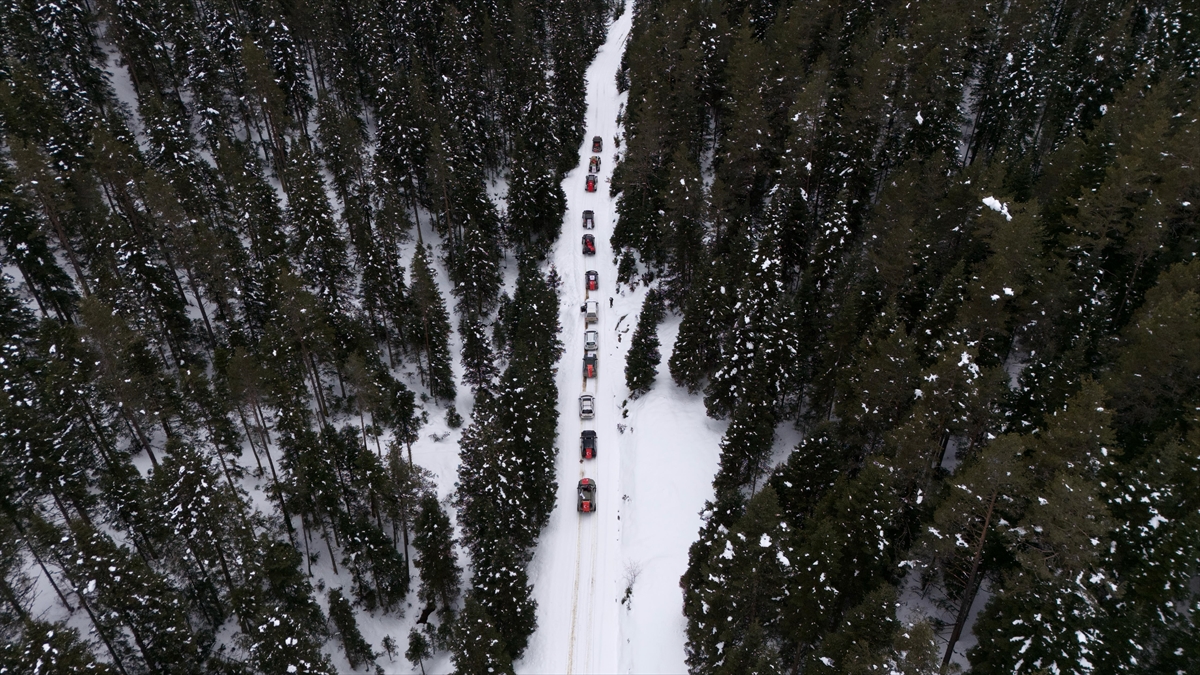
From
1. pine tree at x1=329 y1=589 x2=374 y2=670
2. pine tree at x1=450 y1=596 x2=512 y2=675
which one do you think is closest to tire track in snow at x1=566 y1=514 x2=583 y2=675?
pine tree at x1=450 y1=596 x2=512 y2=675

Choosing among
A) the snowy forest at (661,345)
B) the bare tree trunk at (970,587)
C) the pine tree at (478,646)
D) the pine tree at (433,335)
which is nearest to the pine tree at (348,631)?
the snowy forest at (661,345)

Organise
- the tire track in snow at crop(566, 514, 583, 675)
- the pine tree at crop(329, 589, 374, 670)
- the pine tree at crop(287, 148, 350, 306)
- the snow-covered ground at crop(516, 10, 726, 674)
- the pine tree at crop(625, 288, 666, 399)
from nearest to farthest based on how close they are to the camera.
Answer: the pine tree at crop(329, 589, 374, 670) < the tire track in snow at crop(566, 514, 583, 675) < the snow-covered ground at crop(516, 10, 726, 674) < the pine tree at crop(625, 288, 666, 399) < the pine tree at crop(287, 148, 350, 306)

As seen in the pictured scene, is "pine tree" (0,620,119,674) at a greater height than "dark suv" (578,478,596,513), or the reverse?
"dark suv" (578,478,596,513)

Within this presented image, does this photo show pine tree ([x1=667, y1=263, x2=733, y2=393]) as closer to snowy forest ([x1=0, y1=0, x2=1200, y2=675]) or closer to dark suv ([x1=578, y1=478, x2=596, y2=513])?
snowy forest ([x1=0, y1=0, x2=1200, y2=675])

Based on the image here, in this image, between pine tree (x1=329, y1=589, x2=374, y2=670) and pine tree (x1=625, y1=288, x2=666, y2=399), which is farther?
pine tree (x1=625, y1=288, x2=666, y2=399)

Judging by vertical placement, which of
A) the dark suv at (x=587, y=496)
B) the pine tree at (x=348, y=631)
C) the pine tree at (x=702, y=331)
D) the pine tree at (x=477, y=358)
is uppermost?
the pine tree at (x=477, y=358)

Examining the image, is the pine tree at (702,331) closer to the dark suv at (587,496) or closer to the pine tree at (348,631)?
the dark suv at (587,496)

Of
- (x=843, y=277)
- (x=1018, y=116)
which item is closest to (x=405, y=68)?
(x=843, y=277)
